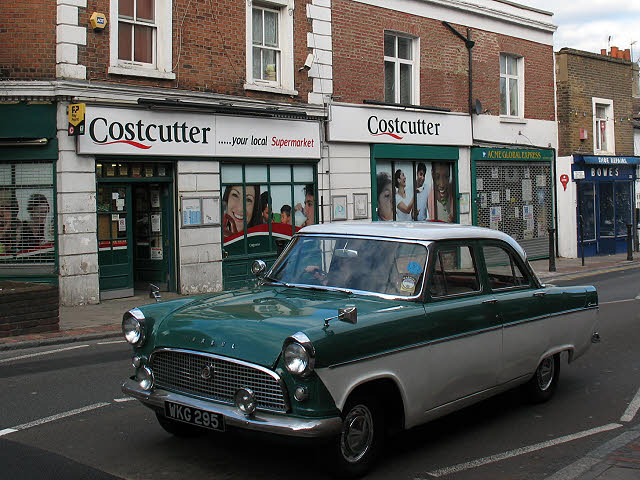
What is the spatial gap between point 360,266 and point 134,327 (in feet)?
5.80

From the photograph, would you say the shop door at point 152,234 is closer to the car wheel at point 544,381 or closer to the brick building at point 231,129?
the brick building at point 231,129

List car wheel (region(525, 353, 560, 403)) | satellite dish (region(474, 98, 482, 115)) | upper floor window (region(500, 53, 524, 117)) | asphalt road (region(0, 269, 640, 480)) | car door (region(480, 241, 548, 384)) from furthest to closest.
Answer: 1. upper floor window (region(500, 53, 524, 117))
2. satellite dish (region(474, 98, 482, 115))
3. car wheel (region(525, 353, 560, 403))
4. car door (region(480, 241, 548, 384))
5. asphalt road (region(0, 269, 640, 480))

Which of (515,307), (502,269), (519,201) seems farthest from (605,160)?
(515,307)

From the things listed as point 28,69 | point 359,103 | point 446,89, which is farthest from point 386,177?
point 28,69

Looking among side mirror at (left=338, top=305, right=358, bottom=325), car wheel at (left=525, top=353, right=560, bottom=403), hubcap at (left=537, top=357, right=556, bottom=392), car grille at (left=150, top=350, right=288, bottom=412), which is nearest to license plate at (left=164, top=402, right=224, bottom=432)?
car grille at (left=150, top=350, right=288, bottom=412)

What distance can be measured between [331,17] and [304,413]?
15.8 m

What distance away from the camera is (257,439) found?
461 centimetres

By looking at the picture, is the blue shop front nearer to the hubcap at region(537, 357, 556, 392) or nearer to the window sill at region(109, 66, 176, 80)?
the window sill at region(109, 66, 176, 80)

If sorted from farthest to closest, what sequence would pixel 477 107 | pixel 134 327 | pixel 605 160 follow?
pixel 605 160, pixel 477 107, pixel 134 327

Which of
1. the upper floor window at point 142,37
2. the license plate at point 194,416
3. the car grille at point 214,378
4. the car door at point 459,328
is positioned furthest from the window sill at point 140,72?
the license plate at point 194,416

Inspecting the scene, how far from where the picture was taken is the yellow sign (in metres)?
13.8

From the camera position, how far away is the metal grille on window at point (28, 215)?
14.2m

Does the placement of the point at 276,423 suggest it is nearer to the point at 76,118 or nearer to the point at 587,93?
the point at 76,118

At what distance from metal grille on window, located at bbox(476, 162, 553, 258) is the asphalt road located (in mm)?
15327
